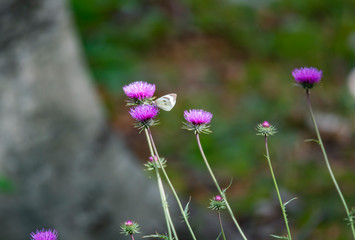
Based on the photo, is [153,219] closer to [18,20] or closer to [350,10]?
[18,20]

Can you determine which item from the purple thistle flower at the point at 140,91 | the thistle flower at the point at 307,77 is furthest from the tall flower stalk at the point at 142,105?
the thistle flower at the point at 307,77

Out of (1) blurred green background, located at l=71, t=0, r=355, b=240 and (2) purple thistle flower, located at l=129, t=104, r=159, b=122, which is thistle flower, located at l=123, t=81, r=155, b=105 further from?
(1) blurred green background, located at l=71, t=0, r=355, b=240

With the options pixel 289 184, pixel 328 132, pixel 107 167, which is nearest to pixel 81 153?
pixel 107 167

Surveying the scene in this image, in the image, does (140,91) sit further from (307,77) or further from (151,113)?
(307,77)

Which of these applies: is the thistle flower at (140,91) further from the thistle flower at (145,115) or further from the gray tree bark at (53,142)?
the gray tree bark at (53,142)

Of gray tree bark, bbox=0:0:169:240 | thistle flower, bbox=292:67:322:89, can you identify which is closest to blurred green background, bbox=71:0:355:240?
gray tree bark, bbox=0:0:169:240

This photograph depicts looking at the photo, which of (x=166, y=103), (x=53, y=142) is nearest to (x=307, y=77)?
(x=166, y=103)

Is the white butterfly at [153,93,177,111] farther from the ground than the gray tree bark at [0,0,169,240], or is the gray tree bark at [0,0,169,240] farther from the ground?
the gray tree bark at [0,0,169,240]
